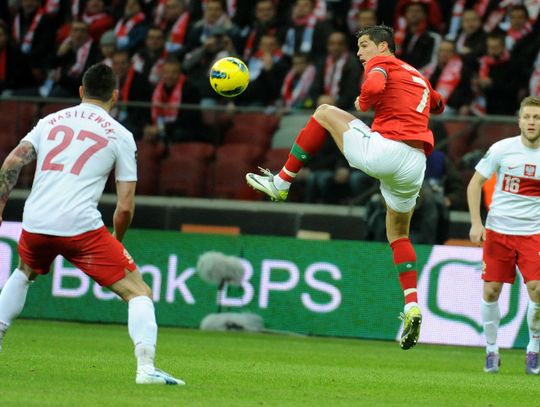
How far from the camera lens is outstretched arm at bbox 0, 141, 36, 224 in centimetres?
808

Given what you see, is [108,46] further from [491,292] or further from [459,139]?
[491,292]

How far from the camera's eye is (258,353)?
484 inches

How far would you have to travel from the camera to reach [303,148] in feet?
31.8

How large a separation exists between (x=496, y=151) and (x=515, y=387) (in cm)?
257

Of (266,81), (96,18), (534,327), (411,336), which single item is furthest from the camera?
(96,18)

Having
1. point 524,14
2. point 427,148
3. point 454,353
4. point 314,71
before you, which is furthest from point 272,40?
point 427,148

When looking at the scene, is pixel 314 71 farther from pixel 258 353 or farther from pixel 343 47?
pixel 258 353

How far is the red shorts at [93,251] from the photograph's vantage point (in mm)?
7984

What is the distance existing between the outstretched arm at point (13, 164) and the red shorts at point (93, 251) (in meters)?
0.34

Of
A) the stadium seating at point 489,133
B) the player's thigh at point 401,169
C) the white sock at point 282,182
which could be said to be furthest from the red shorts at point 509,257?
the stadium seating at point 489,133

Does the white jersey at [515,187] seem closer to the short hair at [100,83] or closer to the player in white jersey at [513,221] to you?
the player in white jersey at [513,221]

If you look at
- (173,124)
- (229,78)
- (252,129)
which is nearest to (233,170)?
(252,129)

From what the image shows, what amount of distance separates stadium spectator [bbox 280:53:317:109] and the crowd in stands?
0.01 metres

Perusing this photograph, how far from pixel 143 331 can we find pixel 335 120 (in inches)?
102
